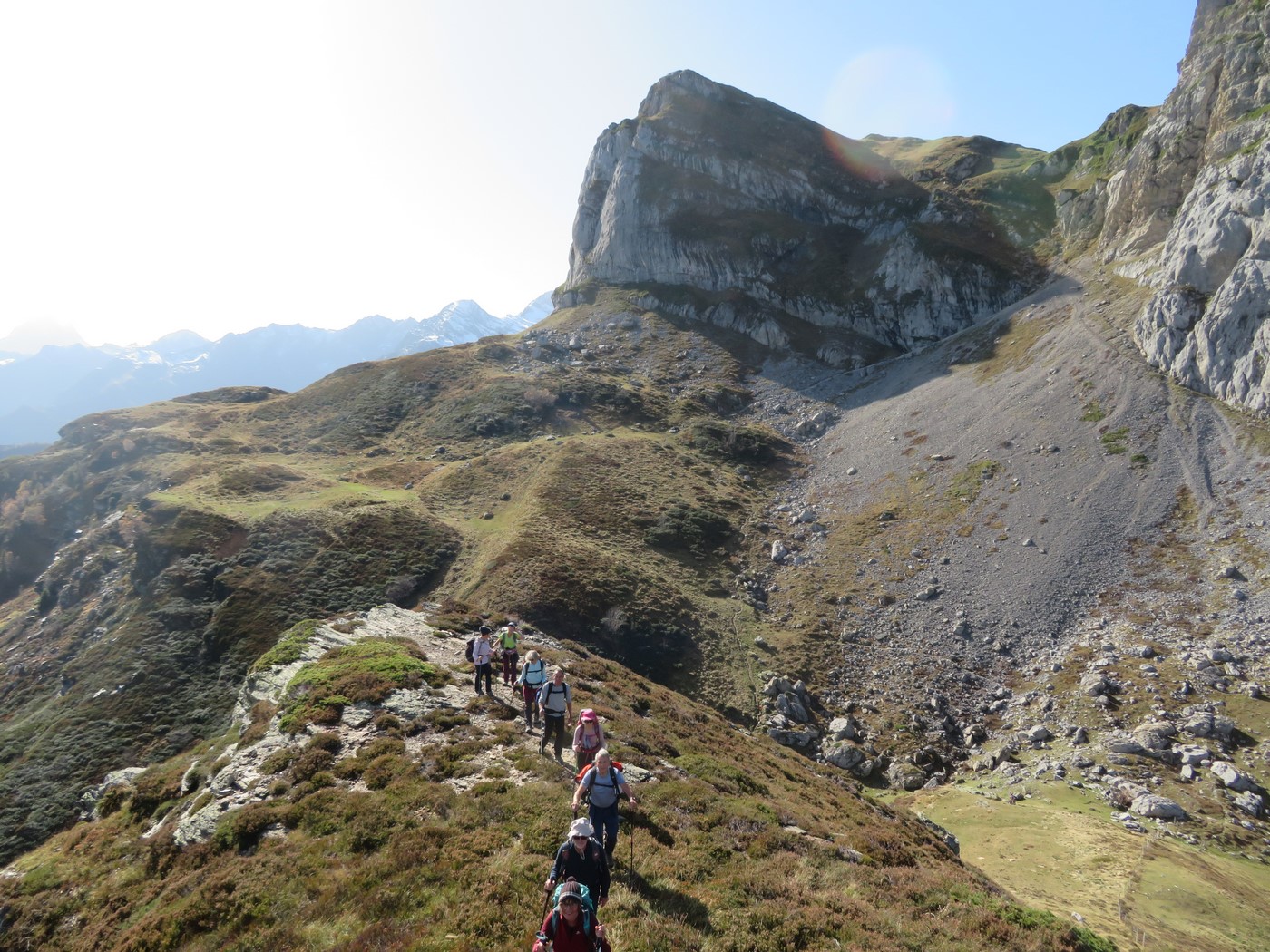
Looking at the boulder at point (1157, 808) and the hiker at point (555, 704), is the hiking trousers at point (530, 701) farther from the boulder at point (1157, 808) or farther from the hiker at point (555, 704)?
the boulder at point (1157, 808)

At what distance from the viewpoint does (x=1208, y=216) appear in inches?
2532

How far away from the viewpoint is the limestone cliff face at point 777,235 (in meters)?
111

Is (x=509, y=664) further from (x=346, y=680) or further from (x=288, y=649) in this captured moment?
(x=288, y=649)

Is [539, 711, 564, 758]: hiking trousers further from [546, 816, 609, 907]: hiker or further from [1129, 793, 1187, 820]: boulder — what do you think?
[1129, 793, 1187, 820]: boulder

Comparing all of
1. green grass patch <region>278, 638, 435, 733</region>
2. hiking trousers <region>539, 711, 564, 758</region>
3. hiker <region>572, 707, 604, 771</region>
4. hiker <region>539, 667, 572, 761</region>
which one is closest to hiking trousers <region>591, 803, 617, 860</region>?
hiker <region>572, 707, 604, 771</region>

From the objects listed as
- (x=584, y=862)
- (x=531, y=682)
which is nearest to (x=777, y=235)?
(x=531, y=682)

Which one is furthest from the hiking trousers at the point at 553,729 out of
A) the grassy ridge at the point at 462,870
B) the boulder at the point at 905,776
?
the boulder at the point at 905,776

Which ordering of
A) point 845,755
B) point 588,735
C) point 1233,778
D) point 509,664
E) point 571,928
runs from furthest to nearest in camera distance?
point 845,755 → point 1233,778 → point 509,664 → point 588,735 → point 571,928

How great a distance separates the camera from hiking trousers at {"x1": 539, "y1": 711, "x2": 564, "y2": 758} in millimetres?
17562

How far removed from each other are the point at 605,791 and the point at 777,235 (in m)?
144

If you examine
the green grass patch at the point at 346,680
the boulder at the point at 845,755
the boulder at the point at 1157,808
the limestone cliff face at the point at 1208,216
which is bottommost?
the boulder at the point at 845,755

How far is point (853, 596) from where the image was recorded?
51.1m

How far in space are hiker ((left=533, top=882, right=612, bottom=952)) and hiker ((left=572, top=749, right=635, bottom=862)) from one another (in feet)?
10.6

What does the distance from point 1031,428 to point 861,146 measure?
5605 inches
